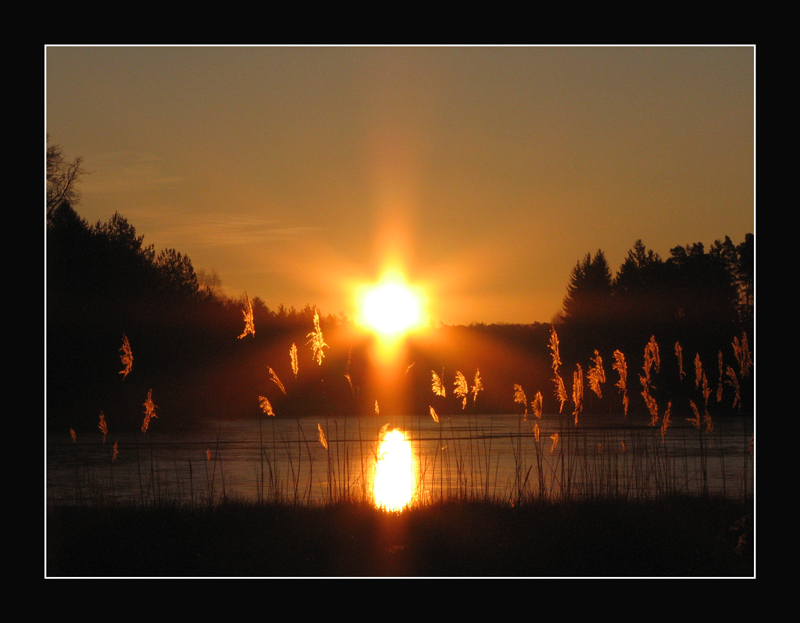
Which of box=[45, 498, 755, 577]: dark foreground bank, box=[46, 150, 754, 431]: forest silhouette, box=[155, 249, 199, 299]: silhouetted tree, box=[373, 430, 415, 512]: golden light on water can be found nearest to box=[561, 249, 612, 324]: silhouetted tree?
box=[46, 150, 754, 431]: forest silhouette

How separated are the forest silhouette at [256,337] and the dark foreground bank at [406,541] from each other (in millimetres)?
1445

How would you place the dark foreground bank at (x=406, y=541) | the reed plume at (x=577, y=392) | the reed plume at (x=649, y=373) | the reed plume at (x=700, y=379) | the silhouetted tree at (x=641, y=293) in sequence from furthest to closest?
1. the silhouetted tree at (x=641, y=293)
2. the reed plume at (x=577, y=392)
3. the reed plume at (x=649, y=373)
4. the reed plume at (x=700, y=379)
5. the dark foreground bank at (x=406, y=541)

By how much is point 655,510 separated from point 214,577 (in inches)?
166

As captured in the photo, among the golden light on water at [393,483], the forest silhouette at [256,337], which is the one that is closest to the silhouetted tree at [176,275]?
the forest silhouette at [256,337]

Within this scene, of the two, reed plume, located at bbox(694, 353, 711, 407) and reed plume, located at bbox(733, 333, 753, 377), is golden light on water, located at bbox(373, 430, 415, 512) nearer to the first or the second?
reed plume, located at bbox(694, 353, 711, 407)

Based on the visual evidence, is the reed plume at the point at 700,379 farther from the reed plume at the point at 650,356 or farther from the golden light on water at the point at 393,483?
the golden light on water at the point at 393,483

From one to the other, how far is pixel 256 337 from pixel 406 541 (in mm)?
17974

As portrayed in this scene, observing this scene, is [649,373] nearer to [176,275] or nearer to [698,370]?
[698,370]

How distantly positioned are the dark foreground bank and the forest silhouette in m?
1.45

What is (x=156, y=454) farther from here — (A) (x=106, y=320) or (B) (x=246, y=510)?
(B) (x=246, y=510)

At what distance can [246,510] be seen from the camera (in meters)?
7.75

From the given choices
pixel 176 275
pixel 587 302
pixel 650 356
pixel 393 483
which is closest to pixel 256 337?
pixel 176 275

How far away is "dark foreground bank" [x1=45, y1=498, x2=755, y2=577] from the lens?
6805mm

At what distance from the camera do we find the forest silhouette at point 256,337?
44.4ft
